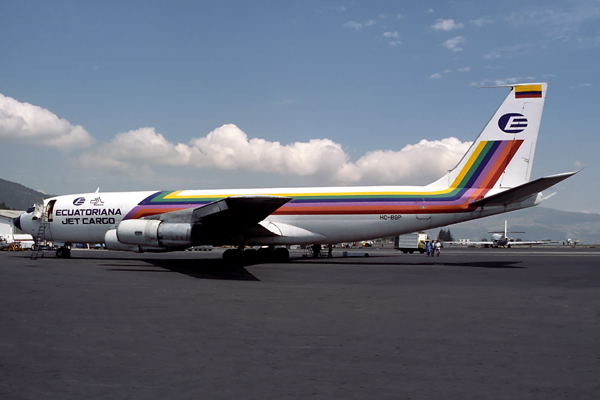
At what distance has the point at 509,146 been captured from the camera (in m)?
23.0

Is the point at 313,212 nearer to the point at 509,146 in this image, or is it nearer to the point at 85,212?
the point at 509,146

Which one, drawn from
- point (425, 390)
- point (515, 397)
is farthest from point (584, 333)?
point (425, 390)

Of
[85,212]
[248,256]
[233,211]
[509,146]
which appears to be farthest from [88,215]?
[509,146]

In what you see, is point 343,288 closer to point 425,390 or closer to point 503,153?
point 425,390

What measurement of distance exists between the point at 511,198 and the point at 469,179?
255cm

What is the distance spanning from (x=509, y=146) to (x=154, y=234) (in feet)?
60.2

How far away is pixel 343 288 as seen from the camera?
1309cm

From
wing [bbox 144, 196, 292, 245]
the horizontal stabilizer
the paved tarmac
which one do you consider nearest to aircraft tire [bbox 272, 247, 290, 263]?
wing [bbox 144, 196, 292, 245]

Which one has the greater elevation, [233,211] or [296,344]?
[233,211]

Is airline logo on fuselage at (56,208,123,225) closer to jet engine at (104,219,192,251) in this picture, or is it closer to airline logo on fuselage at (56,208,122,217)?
airline logo on fuselage at (56,208,122,217)

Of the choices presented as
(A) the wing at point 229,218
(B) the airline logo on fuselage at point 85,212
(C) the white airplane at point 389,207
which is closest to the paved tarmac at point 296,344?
(A) the wing at point 229,218

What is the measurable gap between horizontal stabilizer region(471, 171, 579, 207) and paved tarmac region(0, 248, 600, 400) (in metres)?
7.36

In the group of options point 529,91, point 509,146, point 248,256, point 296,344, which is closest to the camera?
point 296,344

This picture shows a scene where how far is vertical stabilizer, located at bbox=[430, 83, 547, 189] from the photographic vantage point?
→ 2269cm
